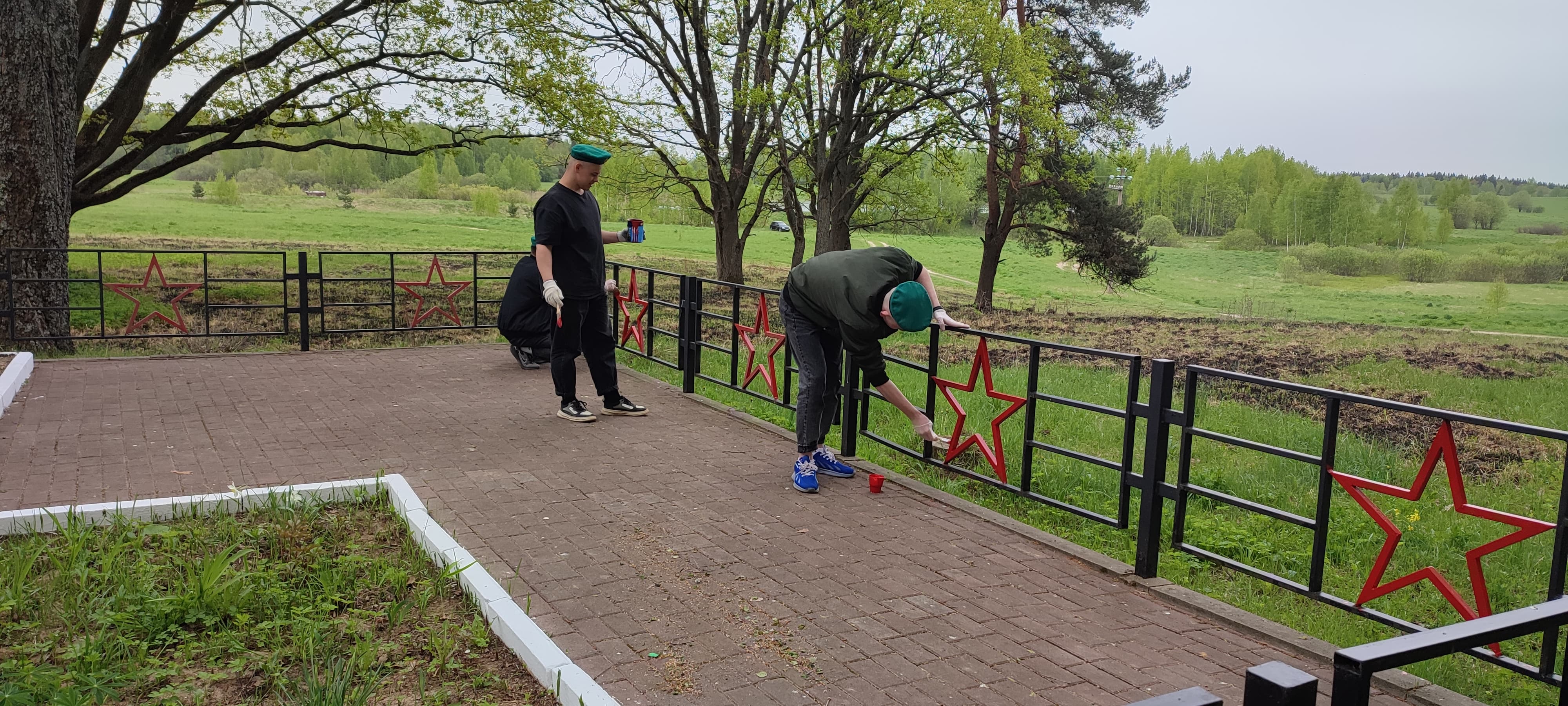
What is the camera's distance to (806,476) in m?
6.09

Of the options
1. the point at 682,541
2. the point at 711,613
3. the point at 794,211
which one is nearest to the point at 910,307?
the point at 682,541

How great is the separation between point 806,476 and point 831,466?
0.43 meters

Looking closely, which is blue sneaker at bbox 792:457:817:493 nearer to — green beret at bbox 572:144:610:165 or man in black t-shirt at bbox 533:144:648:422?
man in black t-shirt at bbox 533:144:648:422

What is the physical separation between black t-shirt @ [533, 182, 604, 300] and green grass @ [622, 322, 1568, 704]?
1.95 metres

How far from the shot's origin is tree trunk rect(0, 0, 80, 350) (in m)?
11.3

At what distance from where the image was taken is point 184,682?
3424 millimetres

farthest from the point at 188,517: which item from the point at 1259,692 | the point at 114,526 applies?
the point at 1259,692

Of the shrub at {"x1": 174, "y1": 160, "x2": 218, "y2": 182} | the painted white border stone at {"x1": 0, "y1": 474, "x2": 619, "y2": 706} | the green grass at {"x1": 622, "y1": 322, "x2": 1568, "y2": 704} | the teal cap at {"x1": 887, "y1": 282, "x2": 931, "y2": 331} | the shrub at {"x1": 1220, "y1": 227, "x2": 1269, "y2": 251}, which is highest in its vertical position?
the shrub at {"x1": 174, "y1": 160, "x2": 218, "y2": 182}

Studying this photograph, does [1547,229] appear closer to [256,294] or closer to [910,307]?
[910,307]

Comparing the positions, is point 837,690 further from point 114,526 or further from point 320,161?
point 320,161

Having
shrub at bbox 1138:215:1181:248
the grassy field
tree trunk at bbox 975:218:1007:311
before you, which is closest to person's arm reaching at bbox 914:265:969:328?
the grassy field

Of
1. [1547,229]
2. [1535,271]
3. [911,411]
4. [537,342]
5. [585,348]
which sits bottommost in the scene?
[537,342]

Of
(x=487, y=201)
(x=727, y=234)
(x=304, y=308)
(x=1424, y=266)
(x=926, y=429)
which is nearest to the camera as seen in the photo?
(x=926, y=429)

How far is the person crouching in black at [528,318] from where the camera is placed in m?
10.1
